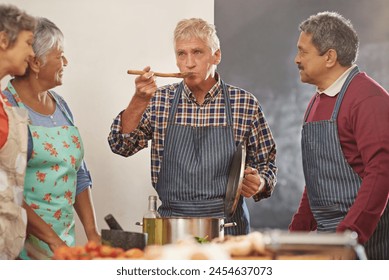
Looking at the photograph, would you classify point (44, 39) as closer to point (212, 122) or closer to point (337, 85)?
point (212, 122)

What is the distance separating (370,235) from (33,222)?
1052 millimetres

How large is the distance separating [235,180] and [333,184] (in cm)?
33

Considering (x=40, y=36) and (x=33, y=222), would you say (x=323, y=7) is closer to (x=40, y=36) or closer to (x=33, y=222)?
(x=40, y=36)

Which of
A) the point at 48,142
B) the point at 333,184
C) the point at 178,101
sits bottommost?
the point at 333,184

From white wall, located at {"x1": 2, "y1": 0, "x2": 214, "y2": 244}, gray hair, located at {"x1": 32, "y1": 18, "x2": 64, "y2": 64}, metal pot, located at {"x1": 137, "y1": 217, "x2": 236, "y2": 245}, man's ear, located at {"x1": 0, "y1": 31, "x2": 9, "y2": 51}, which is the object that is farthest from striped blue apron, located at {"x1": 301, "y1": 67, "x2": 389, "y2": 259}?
man's ear, located at {"x1": 0, "y1": 31, "x2": 9, "y2": 51}

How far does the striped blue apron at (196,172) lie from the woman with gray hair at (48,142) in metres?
0.32

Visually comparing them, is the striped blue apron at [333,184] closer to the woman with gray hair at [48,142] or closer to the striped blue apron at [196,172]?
the striped blue apron at [196,172]

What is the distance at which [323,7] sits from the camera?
116 inches

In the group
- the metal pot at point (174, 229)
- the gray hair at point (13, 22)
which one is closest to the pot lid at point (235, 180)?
the metal pot at point (174, 229)

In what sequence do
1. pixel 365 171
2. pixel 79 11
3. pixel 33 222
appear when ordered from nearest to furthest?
pixel 33 222 → pixel 365 171 → pixel 79 11

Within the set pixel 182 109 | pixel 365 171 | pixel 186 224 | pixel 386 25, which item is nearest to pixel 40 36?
pixel 182 109

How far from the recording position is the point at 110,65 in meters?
2.80

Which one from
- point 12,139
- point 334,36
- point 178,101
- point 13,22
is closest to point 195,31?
point 178,101
